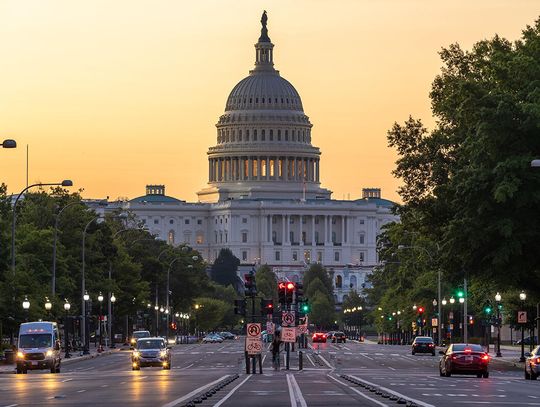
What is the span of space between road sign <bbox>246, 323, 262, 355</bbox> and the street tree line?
1152cm

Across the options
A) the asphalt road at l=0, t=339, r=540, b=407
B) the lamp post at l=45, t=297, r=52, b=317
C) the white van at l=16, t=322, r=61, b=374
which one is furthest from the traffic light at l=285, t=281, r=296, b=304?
the lamp post at l=45, t=297, r=52, b=317

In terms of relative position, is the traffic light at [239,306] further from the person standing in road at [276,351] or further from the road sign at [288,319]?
the person standing in road at [276,351]

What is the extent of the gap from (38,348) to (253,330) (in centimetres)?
1357

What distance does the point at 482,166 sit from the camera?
251 ft

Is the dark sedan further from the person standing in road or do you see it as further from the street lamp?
the street lamp

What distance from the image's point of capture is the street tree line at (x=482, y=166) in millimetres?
75188

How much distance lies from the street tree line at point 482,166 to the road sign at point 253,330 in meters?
11.7

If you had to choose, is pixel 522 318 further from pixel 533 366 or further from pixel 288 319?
pixel 533 366

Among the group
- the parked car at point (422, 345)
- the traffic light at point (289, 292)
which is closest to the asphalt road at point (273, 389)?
the traffic light at point (289, 292)

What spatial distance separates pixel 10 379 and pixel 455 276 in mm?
24895

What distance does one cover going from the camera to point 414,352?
11588cm

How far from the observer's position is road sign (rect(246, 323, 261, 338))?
226ft

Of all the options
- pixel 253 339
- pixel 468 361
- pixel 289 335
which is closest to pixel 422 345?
pixel 289 335

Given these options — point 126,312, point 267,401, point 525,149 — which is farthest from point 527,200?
point 126,312
